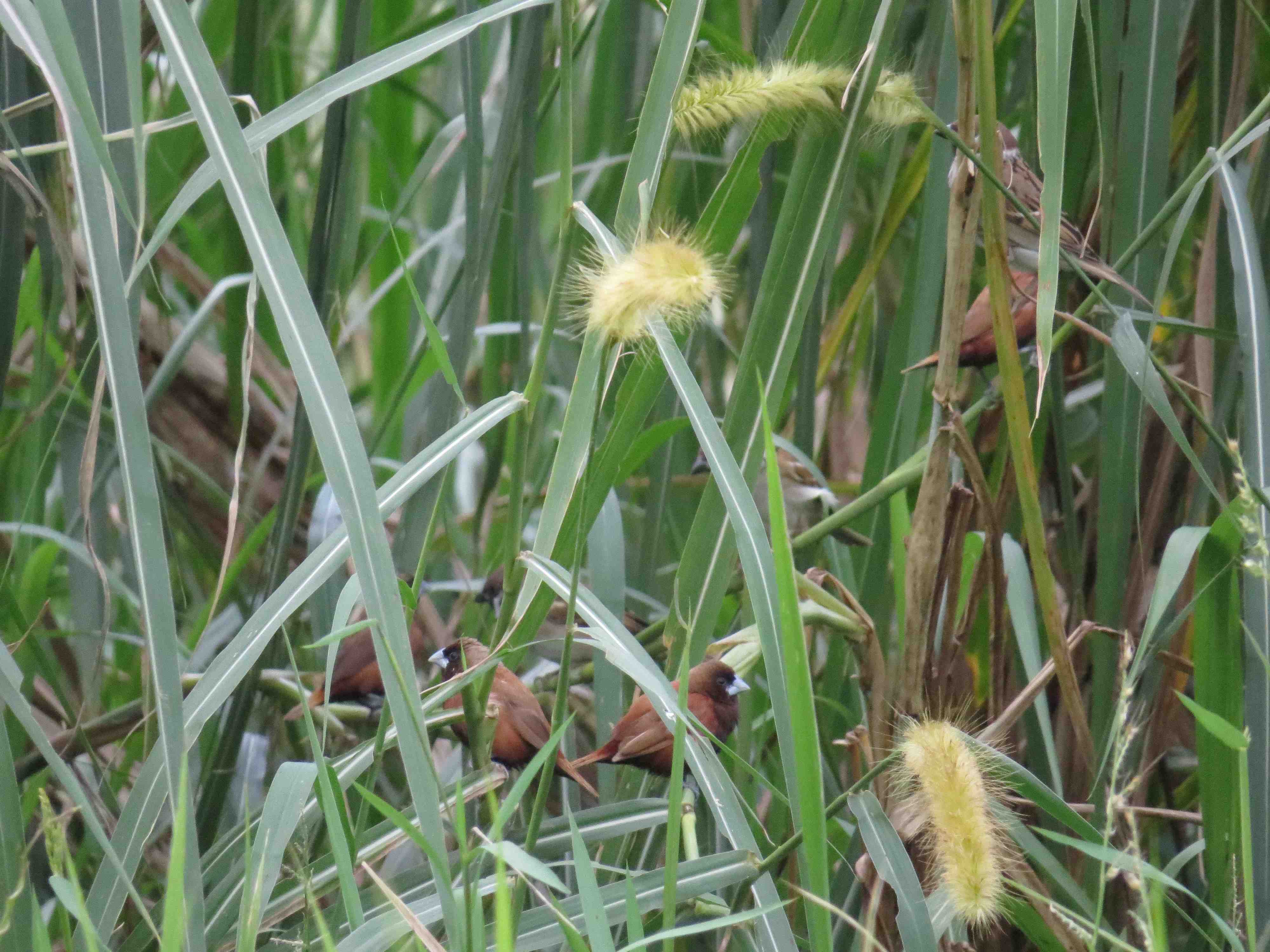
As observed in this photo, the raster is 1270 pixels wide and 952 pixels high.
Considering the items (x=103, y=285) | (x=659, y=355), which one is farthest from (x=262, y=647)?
(x=659, y=355)

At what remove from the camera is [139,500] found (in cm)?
65

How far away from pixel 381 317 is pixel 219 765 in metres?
1.55

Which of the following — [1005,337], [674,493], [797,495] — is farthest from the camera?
[797,495]

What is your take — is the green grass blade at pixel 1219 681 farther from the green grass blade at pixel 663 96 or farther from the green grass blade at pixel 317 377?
the green grass blade at pixel 317 377

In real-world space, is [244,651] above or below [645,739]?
above

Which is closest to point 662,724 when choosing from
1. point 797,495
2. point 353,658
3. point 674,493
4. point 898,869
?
point 898,869

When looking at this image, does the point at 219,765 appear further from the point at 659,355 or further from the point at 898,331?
the point at 898,331

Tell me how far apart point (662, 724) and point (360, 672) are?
28.1 inches

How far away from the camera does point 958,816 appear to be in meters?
0.68

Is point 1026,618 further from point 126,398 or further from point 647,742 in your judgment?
point 126,398

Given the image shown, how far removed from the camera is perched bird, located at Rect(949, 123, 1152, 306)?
1123 mm

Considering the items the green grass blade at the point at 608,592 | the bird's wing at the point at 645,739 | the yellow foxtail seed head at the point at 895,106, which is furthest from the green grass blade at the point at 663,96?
the bird's wing at the point at 645,739

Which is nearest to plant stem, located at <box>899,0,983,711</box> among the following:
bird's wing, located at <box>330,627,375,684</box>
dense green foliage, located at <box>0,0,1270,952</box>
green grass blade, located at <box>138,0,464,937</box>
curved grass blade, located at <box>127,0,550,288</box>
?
dense green foliage, located at <box>0,0,1270,952</box>

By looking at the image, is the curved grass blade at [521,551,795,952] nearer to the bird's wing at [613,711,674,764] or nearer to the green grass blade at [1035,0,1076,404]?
the green grass blade at [1035,0,1076,404]
